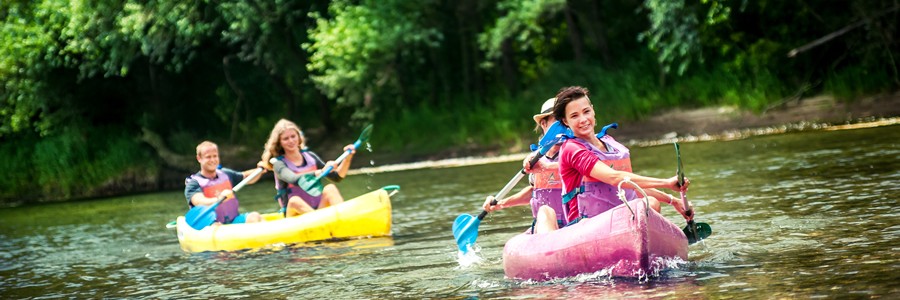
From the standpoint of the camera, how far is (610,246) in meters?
6.60

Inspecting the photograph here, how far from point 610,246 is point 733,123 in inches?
539

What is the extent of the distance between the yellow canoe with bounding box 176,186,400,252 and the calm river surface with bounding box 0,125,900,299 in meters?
0.17

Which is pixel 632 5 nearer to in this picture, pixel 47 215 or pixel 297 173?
pixel 47 215

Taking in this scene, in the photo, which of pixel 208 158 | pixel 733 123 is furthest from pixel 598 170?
pixel 733 123

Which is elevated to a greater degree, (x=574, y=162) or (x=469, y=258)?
(x=574, y=162)

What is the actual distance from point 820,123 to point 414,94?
9.66 m

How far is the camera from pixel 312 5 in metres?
24.2

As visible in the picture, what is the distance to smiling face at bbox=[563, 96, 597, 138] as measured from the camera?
6664 mm

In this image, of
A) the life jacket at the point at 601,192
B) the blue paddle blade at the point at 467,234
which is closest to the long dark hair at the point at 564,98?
the life jacket at the point at 601,192

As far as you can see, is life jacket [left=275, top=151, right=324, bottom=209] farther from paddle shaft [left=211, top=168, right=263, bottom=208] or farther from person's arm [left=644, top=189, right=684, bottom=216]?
person's arm [left=644, top=189, right=684, bottom=216]

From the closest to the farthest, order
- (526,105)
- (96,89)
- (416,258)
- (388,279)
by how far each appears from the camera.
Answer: (388,279) → (416,258) → (526,105) → (96,89)

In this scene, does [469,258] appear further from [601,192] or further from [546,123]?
[601,192]

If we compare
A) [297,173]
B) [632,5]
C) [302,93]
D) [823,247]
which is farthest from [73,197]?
[823,247]

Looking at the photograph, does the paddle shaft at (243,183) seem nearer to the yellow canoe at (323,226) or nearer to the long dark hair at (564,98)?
the yellow canoe at (323,226)
